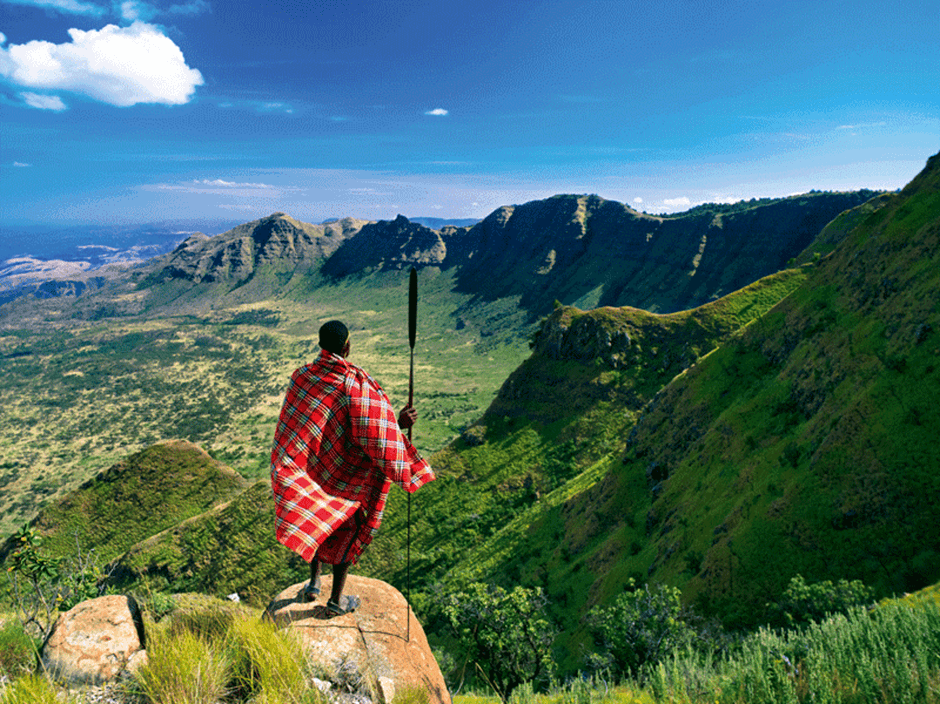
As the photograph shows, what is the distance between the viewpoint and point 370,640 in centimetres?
568

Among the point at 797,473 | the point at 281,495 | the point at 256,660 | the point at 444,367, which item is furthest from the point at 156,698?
the point at 444,367

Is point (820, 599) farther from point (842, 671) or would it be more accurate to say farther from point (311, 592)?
point (311, 592)

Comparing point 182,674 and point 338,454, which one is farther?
point 338,454

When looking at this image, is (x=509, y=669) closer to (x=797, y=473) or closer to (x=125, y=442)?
(x=797, y=473)

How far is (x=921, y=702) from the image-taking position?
12.4 ft

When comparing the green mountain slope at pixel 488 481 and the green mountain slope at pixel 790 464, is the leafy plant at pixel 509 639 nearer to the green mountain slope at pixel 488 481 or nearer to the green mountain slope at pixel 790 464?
the green mountain slope at pixel 790 464

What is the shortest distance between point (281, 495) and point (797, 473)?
22403mm

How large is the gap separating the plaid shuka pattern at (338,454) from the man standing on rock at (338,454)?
0.04ft

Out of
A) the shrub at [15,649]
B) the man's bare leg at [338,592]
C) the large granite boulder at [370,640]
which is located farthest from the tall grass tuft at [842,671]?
the shrub at [15,649]

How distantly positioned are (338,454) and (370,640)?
2566 mm

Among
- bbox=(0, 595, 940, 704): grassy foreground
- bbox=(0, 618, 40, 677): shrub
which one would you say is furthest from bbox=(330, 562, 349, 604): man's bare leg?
bbox=(0, 618, 40, 677): shrub

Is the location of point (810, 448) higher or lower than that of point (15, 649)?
lower

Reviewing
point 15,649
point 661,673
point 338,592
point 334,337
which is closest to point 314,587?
point 338,592

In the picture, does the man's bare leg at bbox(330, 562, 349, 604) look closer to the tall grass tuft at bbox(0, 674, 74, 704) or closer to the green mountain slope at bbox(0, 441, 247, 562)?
the tall grass tuft at bbox(0, 674, 74, 704)
